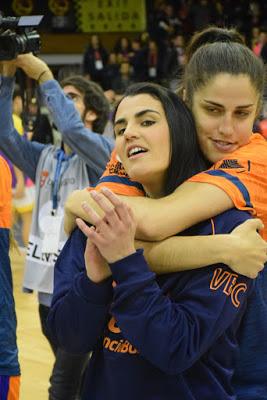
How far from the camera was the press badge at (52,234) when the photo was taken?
11.1 feet

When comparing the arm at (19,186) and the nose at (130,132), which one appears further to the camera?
the arm at (19,186)

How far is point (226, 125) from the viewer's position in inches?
62.7

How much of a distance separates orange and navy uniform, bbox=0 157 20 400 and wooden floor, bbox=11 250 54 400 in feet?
5.96

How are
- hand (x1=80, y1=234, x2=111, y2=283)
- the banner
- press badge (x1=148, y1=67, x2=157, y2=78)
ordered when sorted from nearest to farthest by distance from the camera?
hand (x1=80, y1=234, x2=111, y2=283), press badge (x1=148, y1=67, x2=157, y2=78), the banner

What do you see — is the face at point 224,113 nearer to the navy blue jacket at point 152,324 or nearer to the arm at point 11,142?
the navy blue jacket at point 152,324

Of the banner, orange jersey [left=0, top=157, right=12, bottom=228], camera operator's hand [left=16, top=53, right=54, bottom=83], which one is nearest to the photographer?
camera operator's hand [left=16, top=53, right=54, bottom=83]

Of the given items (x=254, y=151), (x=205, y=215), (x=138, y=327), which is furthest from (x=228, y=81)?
(x=138, y=327)

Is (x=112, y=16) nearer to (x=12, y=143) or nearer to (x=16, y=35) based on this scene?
(x=12, y=143)

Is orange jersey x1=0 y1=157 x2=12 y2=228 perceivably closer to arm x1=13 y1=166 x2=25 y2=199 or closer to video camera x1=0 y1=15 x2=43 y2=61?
video camera x1=0 y1=15 x2=43 y2=61

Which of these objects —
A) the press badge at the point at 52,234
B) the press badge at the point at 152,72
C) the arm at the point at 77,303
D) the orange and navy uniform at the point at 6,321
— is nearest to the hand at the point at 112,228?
the arm at the point at 77,303

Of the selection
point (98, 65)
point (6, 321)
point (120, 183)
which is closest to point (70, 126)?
point (6, 321)

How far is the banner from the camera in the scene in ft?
69.5

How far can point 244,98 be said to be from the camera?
1.59m

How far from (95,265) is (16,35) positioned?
135cm
